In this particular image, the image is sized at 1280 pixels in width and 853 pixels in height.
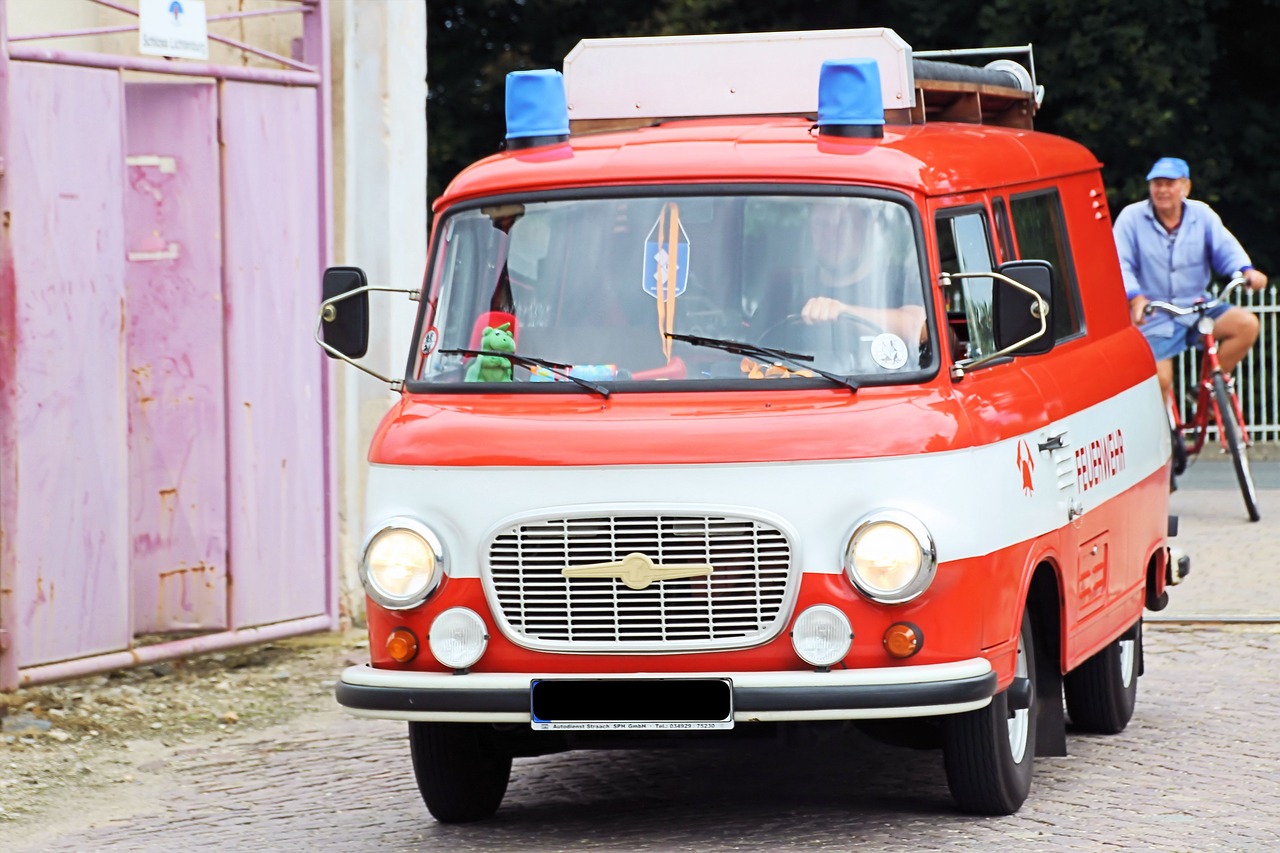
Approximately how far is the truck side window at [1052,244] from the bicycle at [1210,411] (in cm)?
552

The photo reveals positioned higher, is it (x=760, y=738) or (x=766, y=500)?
(x=766, y=500)

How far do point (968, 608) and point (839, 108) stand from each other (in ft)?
5.49

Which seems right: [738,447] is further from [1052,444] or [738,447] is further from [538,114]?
[538,114]

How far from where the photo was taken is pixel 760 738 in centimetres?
720

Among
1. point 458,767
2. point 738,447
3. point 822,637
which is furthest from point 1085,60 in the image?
point 822,637

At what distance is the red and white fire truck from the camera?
274 inches

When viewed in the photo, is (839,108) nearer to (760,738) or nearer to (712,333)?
(712,333)

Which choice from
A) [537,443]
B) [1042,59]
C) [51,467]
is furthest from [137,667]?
[1042,59]

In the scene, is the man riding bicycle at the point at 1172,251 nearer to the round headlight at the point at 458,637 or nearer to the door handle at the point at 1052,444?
the door handle at the point at 1052,444

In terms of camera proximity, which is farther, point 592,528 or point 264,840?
point 264,840

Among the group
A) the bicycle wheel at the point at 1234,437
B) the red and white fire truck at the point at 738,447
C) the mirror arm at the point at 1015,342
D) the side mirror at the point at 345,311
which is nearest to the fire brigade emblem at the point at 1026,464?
the red and white fire truck at the point at 738,447

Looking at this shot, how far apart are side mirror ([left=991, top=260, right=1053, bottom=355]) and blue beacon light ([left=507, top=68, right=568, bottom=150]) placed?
1.58 meters

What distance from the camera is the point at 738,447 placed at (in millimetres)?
7004

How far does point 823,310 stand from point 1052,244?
162 centimetres
